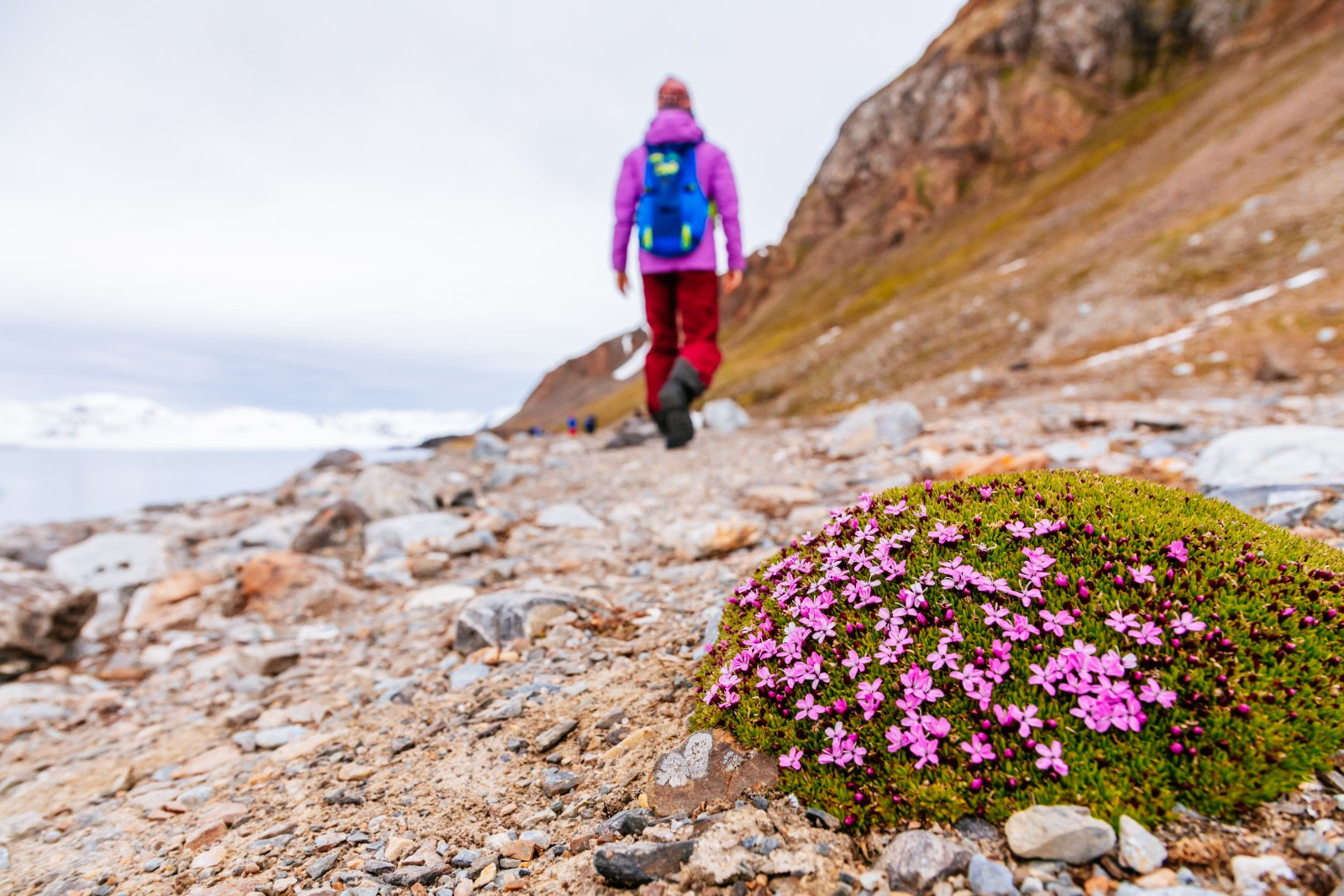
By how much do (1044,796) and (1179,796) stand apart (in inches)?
21.8

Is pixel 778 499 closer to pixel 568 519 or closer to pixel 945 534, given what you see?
pixel 568 519

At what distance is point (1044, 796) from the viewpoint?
8.63ft

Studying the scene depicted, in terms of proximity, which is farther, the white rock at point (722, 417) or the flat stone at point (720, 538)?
the white rock at point (722, 417)

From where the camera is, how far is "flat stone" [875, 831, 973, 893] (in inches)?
97.4

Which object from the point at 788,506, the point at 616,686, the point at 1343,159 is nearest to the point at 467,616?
the point at 616,686

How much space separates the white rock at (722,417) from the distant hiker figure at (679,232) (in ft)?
28.2

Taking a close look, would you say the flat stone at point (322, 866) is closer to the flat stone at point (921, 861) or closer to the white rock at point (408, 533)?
the flat stone at point (921, 861)

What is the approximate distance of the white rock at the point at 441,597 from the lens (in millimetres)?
8281

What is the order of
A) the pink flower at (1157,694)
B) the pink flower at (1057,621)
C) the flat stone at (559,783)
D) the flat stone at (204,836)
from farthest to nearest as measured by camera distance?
the flat stone at (204,836), the flat stone at (559,783), the pink flower at (1057,621), the pink flower at (1157,694)

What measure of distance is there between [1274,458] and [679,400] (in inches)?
325

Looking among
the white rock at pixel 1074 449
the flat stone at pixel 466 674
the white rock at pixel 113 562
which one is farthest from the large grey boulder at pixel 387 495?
the white rock at pixel 1074 449

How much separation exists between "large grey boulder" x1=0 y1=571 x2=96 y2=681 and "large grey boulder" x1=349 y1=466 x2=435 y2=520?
4128 millimetres

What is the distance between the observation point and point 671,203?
429 inches

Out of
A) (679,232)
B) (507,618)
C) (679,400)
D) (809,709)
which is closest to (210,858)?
(507,618)
